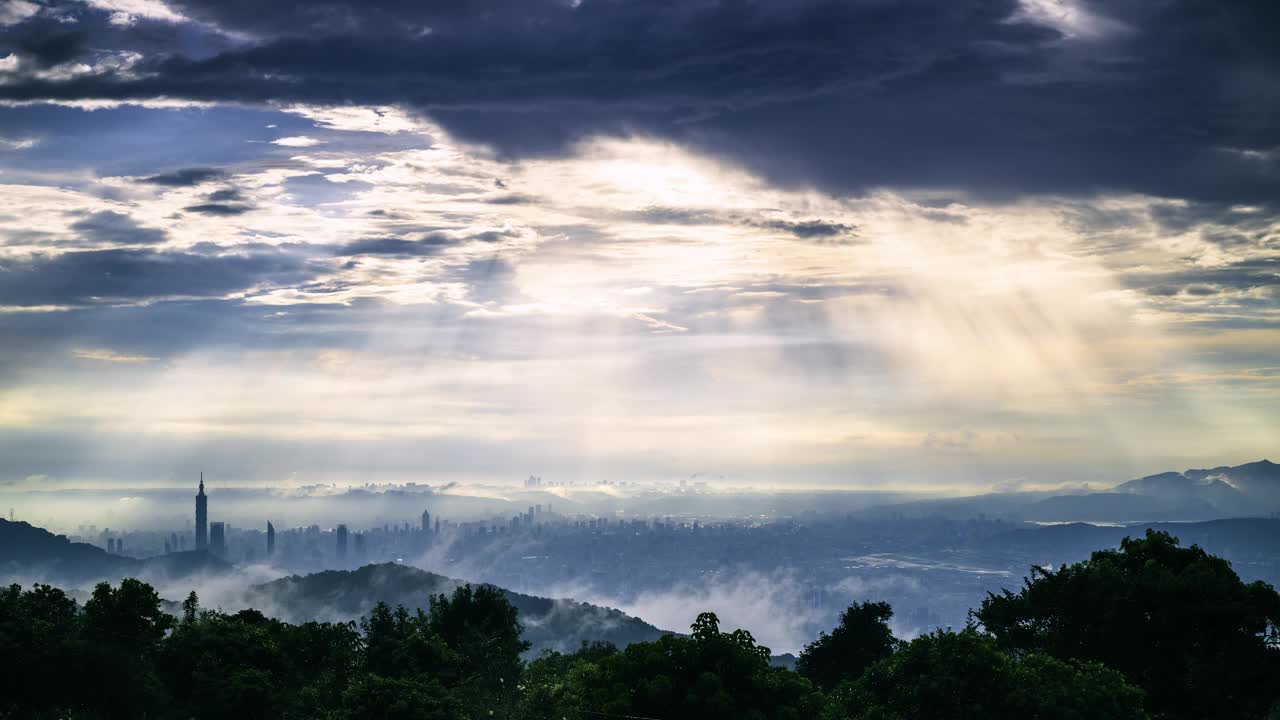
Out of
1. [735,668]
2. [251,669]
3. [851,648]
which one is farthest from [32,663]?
[851,648]

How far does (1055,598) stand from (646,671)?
28.0 meters

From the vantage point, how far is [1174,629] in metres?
60.9

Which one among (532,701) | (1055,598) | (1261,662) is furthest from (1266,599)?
(532,701)

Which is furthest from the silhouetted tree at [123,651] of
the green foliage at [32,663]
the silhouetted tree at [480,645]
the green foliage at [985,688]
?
the green foliage at [985,688]

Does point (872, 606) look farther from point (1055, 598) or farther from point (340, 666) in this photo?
point (340, 666)

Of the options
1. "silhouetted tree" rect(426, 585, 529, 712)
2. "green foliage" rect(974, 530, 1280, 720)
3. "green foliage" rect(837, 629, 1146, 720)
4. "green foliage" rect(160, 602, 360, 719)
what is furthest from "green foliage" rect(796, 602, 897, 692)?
"green foliage" rect(837, 629, 1146, 720)

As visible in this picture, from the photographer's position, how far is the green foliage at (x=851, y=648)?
102 m

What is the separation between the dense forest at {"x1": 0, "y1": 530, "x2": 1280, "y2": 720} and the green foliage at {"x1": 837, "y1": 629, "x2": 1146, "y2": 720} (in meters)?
0.08

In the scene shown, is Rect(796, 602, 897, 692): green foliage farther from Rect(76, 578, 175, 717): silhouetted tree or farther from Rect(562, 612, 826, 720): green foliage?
Rect(76, 578, 175, 717): silhouetted tree

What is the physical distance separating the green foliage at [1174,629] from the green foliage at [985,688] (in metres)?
7.93

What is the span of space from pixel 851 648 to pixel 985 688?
171 ft

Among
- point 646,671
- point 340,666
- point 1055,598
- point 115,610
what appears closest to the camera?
point 646,671

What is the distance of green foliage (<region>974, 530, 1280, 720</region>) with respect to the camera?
188 ft

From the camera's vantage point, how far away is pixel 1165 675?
2373 inches
